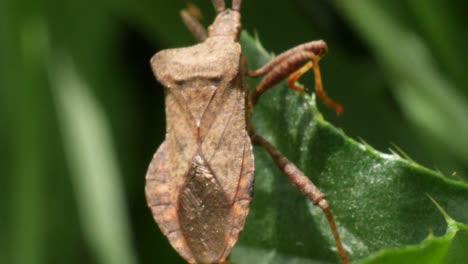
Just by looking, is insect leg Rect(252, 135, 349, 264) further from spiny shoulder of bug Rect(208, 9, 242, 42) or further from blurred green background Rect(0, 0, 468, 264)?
blurred green background Rect(0, 0, 468, 264)

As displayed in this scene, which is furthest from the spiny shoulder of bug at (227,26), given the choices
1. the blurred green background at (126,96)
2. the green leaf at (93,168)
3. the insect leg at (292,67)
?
the green leaf at (93,168)

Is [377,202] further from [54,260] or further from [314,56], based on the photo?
[54,260]

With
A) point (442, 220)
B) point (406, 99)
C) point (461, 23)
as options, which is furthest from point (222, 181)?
point (461, 23)

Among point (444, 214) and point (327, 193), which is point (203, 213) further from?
point (444, 214)

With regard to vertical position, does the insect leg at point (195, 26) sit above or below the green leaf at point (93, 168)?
above

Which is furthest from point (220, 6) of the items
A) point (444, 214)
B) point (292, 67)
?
point (444, 214)

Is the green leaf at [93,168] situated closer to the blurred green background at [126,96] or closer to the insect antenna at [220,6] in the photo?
the blurred green background at [126,96]
